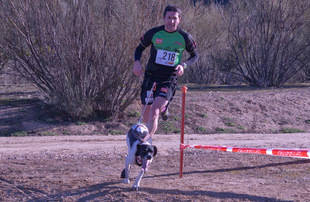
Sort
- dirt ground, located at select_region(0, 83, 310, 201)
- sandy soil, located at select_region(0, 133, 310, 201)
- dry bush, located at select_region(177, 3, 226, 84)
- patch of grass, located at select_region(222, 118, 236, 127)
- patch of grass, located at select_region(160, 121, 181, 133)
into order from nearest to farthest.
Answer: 1. sandy soil, located at select_region(0, 133, 310, 201)
2. dirt ground, located at select_region(0, 83, 310, 201)
3. patch of grass, located at select_region(160, 121, 181, 133)
4. patch of grass, located at select_region(222, 118, 236, 127)
5. dry bush, located at select_region(177, 3, 226, 84)

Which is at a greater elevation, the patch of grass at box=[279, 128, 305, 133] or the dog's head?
the dog's head

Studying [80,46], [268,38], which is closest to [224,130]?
[80,46]

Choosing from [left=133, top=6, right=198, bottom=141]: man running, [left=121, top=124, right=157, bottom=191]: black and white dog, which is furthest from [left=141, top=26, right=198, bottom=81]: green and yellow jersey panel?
[left=121, top=124, right=157, bottom=191]: black and white dog

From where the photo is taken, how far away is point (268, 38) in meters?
17.2

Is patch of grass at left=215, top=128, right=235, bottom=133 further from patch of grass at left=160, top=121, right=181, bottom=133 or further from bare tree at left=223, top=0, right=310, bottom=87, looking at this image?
bare tree at left=223, top=0, right=310, bottom=87

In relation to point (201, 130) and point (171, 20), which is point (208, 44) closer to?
point (201, 130)

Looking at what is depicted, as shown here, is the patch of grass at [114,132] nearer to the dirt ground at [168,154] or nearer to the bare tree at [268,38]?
the dirt ground at [168,154]

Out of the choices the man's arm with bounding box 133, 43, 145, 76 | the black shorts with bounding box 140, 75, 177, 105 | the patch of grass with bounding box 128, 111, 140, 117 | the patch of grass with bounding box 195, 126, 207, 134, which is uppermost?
the man's arm with bounding box 133, 43, 145, 76

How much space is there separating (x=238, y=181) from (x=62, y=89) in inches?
248

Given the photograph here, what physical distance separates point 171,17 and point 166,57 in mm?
525

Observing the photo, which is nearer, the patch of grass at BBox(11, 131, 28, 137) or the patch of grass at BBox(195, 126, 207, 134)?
the patch of grass at BBox(11, 131, 28, 137)

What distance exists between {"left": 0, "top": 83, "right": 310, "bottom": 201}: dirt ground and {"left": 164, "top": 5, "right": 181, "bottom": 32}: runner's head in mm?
2034

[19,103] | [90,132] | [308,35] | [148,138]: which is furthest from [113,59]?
[308,35]

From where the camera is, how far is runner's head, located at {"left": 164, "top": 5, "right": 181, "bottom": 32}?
16.8ft
